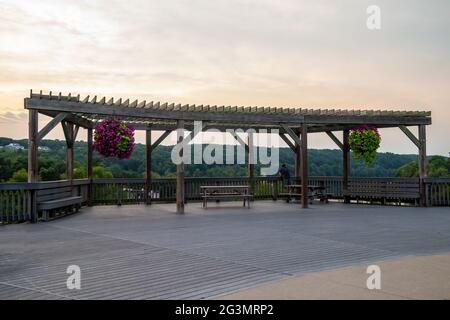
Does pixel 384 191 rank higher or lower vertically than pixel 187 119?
lower

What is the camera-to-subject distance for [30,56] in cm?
1700

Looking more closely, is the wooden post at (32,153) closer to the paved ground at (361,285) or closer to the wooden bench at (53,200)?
the wooden bench at (53,200)

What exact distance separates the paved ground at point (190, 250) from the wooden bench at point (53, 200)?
1.33 ft

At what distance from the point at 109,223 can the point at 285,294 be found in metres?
7.15

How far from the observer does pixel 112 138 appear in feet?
39.4

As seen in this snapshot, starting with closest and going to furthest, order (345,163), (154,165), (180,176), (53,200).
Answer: (53,200) → (180,176) → (345,163) → (154,165)

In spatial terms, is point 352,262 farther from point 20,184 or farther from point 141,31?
point 141,31

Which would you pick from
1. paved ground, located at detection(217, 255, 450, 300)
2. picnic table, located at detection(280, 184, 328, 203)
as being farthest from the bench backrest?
picnic table, located at detection(280, 184, 328, 203)

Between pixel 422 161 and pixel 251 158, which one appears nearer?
pixel 422 161

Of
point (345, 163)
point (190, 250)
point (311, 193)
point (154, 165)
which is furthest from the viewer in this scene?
point (154, 165)

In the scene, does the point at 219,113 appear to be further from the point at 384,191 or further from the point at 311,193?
the point at 384,191

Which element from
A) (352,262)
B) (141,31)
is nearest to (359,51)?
(141,31)

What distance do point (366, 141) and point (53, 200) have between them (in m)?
9.89

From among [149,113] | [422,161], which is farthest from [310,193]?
[149,113]
